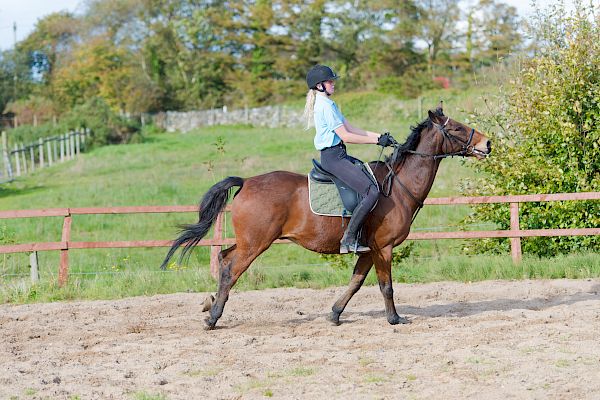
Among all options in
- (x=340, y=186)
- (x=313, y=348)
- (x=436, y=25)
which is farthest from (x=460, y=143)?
(x=436, y=25)

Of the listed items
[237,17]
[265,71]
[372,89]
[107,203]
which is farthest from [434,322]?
[237,17]

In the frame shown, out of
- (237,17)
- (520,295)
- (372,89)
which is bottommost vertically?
(520,295)

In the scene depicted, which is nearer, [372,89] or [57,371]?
[57,371]

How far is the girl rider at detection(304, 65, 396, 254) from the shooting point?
8.02 metres

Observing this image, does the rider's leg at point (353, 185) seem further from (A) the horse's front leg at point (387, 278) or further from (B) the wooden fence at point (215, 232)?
(B) the wooden fence at point (215, 232)

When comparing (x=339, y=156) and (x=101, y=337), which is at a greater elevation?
(x=339, y=156)

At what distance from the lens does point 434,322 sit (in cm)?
841

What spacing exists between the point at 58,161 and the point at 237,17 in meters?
25.0

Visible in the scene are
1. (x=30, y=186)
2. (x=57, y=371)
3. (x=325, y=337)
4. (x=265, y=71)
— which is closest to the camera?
(x=57, y=371)

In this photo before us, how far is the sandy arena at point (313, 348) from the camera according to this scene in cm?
594

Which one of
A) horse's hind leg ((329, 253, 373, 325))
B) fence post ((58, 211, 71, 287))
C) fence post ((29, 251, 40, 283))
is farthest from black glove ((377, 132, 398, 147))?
fence post ((29, 251, 40, 283))

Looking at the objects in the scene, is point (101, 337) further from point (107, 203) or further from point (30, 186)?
point (30, 186)

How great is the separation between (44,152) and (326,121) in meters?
32.4

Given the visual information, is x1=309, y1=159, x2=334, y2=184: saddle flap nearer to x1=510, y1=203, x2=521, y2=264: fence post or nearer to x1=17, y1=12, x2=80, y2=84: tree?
x1=510, y1=203, x2=521, y2=264: fence post
